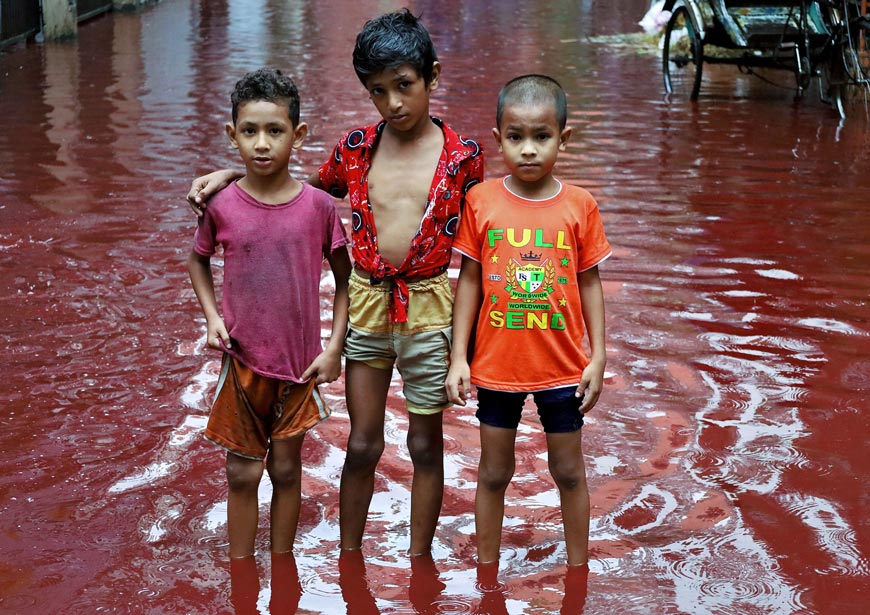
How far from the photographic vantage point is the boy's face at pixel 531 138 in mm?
3209

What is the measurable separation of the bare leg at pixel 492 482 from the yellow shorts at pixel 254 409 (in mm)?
472

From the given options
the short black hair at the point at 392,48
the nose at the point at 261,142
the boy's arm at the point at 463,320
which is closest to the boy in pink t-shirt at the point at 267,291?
the nose at the point at 261,142

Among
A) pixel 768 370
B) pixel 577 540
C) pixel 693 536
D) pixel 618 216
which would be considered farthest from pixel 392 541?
pixel 618 216

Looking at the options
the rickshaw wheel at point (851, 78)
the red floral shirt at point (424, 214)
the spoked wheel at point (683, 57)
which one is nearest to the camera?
the red floral shirt at point (424, 214)

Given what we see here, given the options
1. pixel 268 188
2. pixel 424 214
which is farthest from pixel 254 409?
pixel 424 214

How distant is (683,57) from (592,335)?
9850mm

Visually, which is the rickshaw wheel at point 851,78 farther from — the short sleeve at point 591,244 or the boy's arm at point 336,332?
the boy's arm at point 336,332

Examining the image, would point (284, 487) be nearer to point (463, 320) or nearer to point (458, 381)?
point (458, 381)

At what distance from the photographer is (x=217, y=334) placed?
3293 mm

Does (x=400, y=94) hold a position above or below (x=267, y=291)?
above

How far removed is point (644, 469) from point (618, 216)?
144 inches

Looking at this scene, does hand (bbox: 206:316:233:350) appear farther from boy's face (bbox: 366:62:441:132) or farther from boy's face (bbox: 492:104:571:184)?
boy's face (bbox: 492:104:571:184)

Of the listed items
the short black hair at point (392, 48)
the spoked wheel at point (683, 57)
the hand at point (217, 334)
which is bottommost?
the spoked wheel at point (683, 57)

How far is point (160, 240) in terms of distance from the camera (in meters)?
6.99
